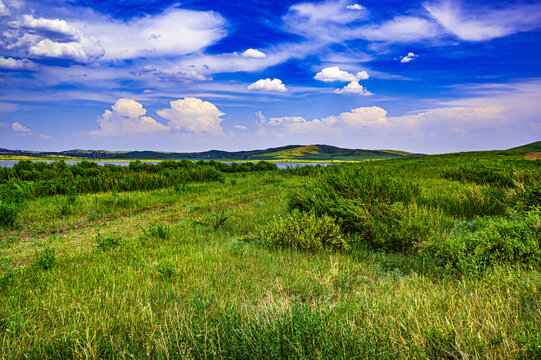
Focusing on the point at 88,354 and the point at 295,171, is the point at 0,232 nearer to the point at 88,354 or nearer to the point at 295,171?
the point at 88,354

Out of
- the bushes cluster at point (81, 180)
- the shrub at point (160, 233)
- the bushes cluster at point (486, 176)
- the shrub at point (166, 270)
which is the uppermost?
the bushes cluster at point (486, 176)

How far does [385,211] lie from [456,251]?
1895mm

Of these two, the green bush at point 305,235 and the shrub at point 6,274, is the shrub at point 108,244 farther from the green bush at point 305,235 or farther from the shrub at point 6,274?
the green bush at point 305,235

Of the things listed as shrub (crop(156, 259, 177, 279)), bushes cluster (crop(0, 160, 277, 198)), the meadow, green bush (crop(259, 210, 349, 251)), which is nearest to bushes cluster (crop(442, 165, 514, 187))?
the meadow

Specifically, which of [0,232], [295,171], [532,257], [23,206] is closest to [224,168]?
[295,171]

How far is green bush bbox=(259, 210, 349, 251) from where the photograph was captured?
500cm

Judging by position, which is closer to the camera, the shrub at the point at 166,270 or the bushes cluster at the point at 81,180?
the shrub at the point at 166,270

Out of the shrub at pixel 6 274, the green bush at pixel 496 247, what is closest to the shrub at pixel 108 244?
the shrub at pixel 6 274

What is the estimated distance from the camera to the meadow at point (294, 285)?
2180mm

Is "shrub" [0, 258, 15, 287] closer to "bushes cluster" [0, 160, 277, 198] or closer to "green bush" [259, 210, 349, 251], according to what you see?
"green bush" [259, 210, 349, 251]

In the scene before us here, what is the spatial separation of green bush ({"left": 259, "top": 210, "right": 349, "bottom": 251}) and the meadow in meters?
0.03

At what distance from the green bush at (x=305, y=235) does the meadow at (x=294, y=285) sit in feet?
0.10

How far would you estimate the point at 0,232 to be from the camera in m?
7.22

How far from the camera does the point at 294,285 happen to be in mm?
3328
